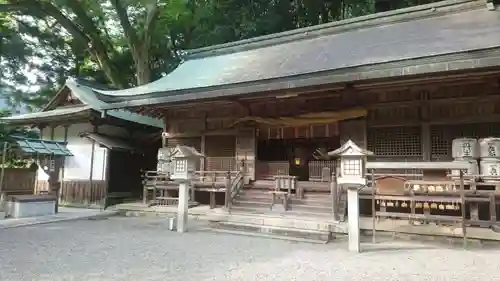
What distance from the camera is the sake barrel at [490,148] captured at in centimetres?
705

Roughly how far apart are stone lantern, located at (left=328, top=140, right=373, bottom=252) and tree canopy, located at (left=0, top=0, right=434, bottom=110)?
11.8 metres

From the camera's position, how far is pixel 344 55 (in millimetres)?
9375

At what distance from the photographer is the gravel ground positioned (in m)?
4.38

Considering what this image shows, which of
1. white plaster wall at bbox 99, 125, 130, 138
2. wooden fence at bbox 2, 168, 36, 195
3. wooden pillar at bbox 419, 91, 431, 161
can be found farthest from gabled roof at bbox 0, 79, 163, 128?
wooden pillar at bbox 419, 91, 431, 161

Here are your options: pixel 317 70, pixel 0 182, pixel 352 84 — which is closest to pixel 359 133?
pixel 352 84

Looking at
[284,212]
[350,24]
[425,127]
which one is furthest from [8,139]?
[425,127]

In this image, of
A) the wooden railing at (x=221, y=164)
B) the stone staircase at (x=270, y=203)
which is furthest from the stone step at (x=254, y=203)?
the wooden railing at (x=221, y=164)

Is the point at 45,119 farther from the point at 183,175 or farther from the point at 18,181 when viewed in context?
the point at 183,175

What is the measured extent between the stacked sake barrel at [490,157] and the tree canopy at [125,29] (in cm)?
1073

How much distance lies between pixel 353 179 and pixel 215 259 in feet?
8.87

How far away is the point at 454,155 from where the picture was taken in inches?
298

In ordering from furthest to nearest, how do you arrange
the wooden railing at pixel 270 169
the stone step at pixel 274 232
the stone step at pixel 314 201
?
the wooden railing at pixel 270 169, the stone step at pixel 314 201, the stone step at pixel 274 232

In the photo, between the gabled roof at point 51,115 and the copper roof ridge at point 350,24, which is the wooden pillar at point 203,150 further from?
the copper roof ridge at point 350,24

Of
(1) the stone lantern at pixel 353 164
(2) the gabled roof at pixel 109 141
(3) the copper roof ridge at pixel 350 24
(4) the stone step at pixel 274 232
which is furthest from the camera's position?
(2) the gabled roof at pixel 109 141
